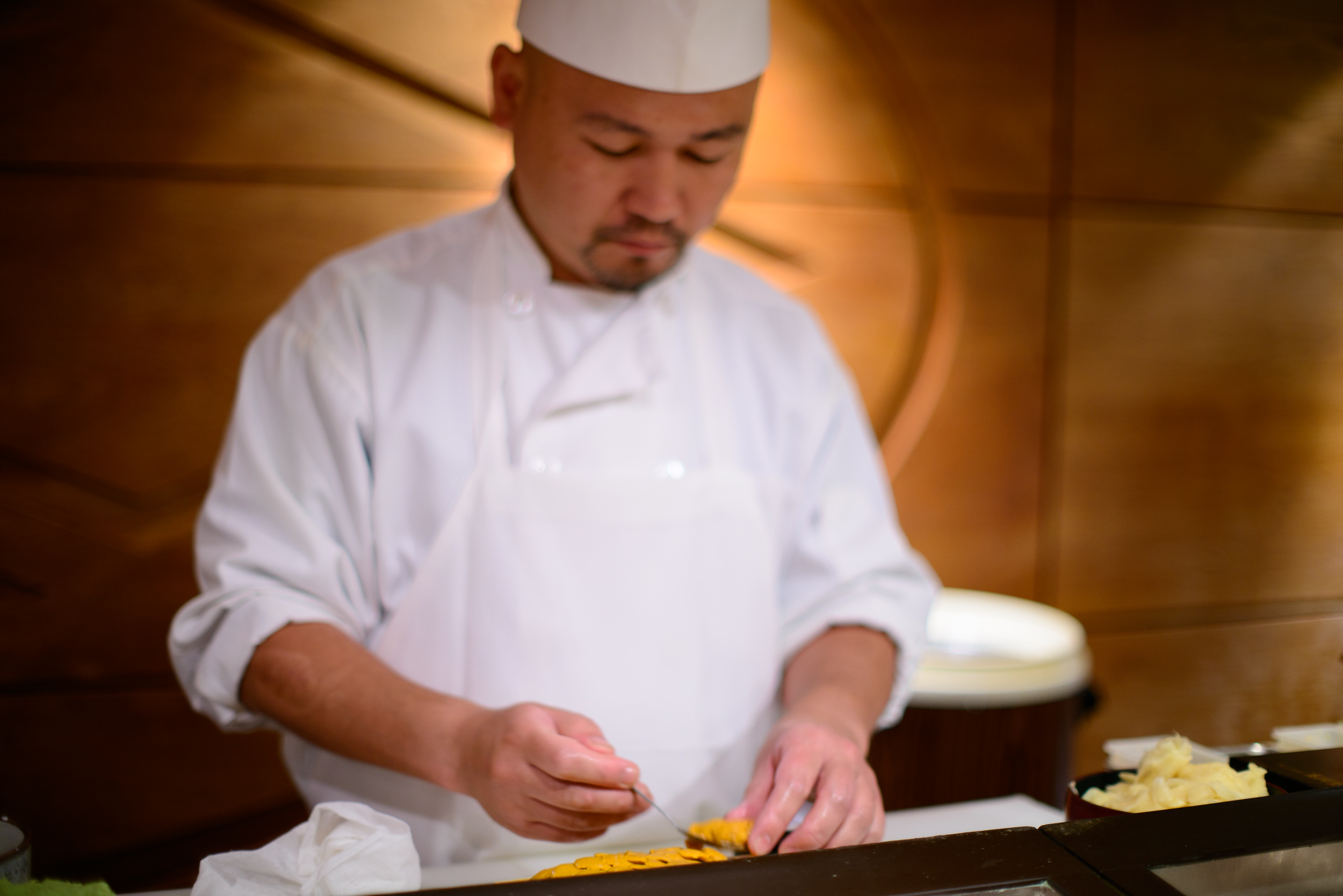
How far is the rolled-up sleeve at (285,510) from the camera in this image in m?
1.25

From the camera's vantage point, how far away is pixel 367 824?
2.63 feet

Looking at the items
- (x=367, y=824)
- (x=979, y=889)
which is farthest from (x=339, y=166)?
(x=979, y=889)

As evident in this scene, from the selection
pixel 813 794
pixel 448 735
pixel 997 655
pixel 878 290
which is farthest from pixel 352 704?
pixel 878 290

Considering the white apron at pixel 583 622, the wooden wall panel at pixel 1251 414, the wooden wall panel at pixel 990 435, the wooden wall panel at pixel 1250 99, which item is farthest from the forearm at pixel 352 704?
the wooden wall panel at pixel 990 435

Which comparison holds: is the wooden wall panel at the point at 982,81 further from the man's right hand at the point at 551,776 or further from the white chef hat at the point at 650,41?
the man's right hand at the point at 551,776

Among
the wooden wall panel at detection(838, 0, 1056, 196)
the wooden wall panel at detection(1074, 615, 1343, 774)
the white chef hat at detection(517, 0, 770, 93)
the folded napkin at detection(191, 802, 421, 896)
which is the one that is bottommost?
the folded napkin at detection(191, 802, 421, 896)

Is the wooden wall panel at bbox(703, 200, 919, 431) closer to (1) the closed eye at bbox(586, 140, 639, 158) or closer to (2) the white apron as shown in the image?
(2) the white apron

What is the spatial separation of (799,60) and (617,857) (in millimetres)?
2266

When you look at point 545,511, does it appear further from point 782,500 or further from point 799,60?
point 799,60

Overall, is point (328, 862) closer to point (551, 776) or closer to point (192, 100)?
point (551, 776)

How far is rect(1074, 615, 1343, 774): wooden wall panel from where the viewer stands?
1017 mm

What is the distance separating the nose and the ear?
23 centimetres

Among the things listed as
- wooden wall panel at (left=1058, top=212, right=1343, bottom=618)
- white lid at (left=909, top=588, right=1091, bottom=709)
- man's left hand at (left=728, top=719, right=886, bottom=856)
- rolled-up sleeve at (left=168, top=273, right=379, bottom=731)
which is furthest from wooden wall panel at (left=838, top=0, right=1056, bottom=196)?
man's left hand at (left=728, top=719, right=886, bottom=856)

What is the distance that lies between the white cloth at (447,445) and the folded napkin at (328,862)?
447 mm
